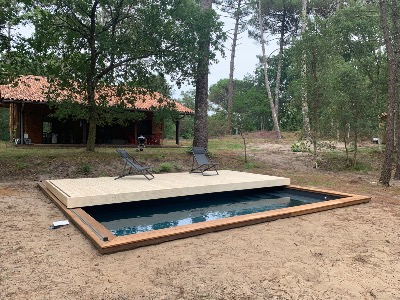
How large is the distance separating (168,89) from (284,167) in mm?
5537

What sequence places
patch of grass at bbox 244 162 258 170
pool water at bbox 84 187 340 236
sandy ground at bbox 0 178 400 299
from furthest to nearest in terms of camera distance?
patch of grass at bbox 244 162 258 170 < pool water at bbox 84 187 340 236 < sandy ground at bbox 0 178 400 299

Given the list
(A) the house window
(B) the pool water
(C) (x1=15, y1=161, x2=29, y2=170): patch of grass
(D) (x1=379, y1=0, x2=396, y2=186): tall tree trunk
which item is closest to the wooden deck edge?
(B) the pool water

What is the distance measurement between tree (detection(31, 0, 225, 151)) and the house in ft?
6.95

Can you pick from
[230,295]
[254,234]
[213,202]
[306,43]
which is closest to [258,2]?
[306,43]

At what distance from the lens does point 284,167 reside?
12.9m

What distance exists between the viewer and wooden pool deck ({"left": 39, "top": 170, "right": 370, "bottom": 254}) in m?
3.99

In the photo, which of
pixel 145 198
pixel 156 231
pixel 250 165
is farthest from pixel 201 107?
pixel 156 231

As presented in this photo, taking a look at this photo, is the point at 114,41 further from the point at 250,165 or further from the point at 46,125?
the point at 46,125

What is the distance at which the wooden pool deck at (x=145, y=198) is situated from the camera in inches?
157

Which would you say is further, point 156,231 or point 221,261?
point 156,231

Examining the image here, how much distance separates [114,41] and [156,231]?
8.07m

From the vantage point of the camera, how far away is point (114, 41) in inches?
413

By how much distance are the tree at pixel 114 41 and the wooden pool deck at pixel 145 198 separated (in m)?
4.64

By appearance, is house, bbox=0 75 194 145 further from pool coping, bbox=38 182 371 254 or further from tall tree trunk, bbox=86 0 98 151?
pool coping, bbox=38 182 371 254
